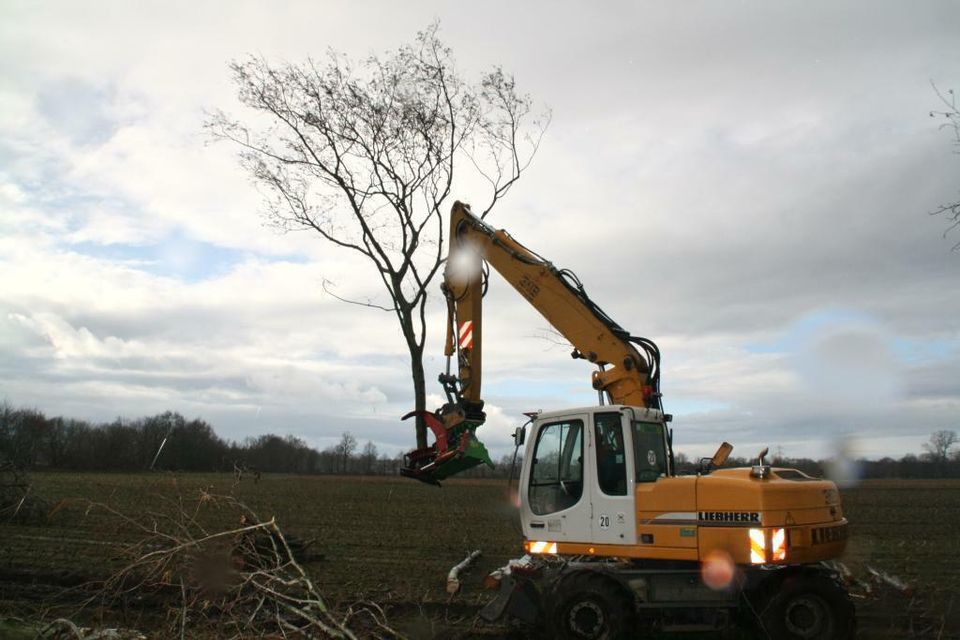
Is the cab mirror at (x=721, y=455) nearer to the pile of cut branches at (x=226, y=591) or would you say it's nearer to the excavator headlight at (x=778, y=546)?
the excavator headlight at (x=778, y=546)

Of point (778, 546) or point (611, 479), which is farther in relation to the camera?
point (611, 479)

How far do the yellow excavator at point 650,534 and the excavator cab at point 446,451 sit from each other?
0.08 metres

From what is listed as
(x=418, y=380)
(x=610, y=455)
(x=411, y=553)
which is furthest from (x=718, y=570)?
(x=418, y=380)

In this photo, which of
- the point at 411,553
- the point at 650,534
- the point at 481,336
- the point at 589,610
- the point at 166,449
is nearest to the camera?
the point at 589,610

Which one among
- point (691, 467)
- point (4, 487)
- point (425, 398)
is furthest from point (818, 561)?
point (4, 487)

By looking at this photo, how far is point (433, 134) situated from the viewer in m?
20.3

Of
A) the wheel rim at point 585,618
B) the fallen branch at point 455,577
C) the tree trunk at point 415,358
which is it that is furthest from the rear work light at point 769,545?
the tree trunk at point 415,358

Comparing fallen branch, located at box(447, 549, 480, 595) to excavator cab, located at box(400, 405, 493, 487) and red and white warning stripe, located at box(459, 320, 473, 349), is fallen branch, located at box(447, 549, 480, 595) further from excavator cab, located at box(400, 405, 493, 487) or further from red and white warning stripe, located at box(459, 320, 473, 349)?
red and white warning stripe, located at box(459, 320, 473, 349)

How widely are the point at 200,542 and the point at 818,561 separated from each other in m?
6.40

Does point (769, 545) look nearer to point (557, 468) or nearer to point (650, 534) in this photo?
point (650, 534)

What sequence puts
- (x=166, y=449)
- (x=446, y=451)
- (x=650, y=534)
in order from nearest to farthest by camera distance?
(x=650, y=534), (x=446, y=451), (x=166, y=449)

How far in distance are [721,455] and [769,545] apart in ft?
5.53

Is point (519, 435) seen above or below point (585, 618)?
above

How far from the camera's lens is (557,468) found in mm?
8727
